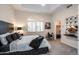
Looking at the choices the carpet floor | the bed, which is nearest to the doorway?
the carpet floor

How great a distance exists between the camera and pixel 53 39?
8.67ft

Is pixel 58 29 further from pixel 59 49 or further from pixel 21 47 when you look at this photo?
pixel 21 47

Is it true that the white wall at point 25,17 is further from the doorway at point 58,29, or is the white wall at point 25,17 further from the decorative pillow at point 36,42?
the doorway at point 58,29

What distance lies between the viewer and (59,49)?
2559mm

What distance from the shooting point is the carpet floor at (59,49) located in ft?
7.74

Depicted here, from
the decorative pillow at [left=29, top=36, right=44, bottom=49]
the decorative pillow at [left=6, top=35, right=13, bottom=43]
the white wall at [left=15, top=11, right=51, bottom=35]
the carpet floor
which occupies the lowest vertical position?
the carpet floor

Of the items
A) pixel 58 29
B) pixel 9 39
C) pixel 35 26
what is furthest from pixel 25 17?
pixel 58 29

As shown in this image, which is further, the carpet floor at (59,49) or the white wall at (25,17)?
the white wall at (25,17)

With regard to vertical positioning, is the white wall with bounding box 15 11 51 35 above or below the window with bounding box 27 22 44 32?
above

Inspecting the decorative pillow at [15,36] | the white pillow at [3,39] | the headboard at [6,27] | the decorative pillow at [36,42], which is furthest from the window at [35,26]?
the white pillow at [3,39]

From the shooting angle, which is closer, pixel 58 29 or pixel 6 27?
pixel 6 27

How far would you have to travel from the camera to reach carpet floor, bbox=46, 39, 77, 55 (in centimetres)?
236

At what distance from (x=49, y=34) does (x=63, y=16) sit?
611 mm

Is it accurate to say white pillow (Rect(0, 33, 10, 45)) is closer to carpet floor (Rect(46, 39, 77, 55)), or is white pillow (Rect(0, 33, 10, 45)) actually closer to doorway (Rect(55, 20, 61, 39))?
carpet floor (Rect(46, 39, 77, 55))
